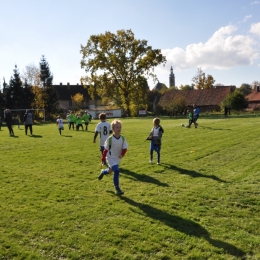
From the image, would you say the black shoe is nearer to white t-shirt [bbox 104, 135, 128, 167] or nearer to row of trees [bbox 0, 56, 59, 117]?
white t-shirt [bbox 104, 135, 128, 167]

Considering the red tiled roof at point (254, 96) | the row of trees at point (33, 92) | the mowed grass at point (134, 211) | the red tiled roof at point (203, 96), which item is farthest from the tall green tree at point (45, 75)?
the mowed grass at point (134, 211)

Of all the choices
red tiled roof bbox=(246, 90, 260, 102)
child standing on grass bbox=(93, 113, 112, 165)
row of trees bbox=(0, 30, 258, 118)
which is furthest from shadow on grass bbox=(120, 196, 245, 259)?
red tiled roof bbox=(246, 90, 260, 102)

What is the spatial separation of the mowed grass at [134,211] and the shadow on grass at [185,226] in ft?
0.05

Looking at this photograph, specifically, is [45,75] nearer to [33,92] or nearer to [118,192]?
[33,92]

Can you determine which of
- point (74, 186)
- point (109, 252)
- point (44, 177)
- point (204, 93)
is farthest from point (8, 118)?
point (204, 93)

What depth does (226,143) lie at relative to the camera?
15625mm

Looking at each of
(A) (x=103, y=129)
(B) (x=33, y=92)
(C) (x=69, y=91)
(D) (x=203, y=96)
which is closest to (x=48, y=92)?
(B) (x=33, y=92)

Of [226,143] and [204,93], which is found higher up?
[204,93]

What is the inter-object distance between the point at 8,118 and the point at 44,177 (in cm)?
1558

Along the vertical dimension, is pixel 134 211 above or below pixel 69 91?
below

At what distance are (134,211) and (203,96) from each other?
233ft

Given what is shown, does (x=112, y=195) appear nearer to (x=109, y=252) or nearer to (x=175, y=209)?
(x=175, y=209)

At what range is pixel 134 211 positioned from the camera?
614 cm

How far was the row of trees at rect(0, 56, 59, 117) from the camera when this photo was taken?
56719 millimetres
